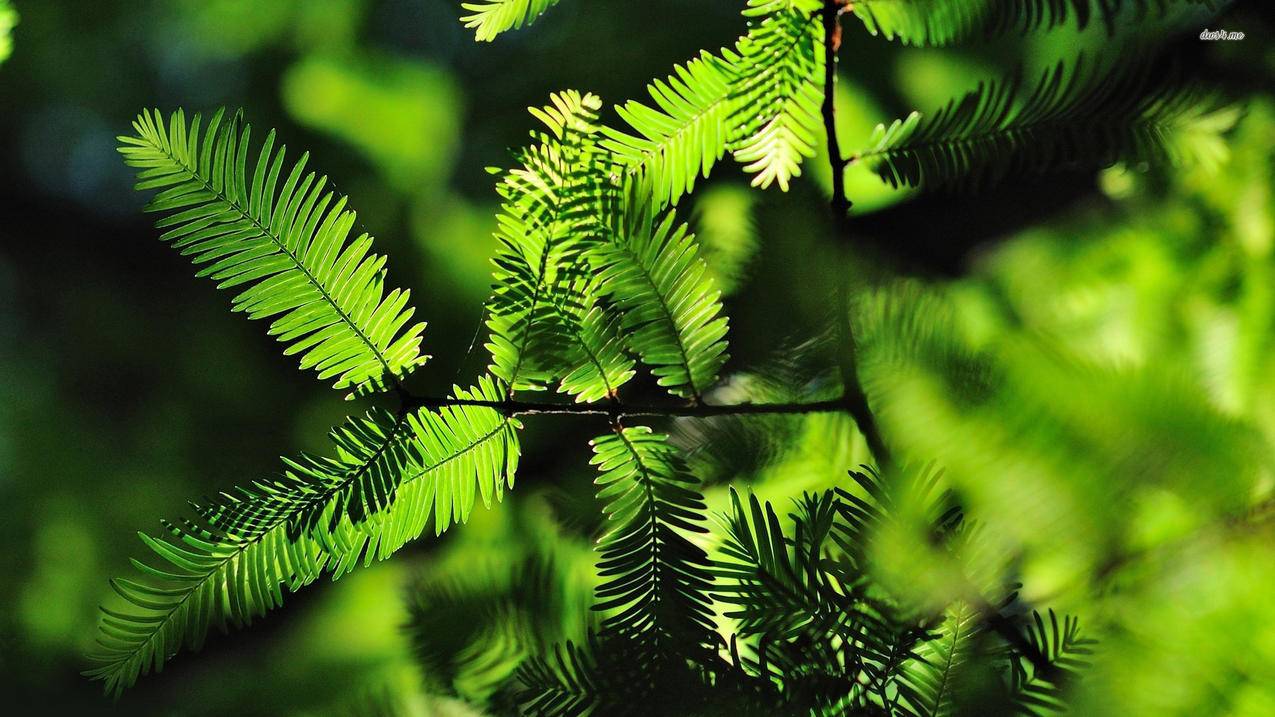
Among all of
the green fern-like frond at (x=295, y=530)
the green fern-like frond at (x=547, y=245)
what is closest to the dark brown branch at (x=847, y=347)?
the green fern-like frond at (x=547, y=245)

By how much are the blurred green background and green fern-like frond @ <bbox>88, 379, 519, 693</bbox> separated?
273 millimetres

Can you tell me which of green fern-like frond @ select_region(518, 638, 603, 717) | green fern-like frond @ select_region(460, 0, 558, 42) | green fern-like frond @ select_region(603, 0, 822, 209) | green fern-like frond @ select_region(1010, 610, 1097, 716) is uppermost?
green fern-like frond @ select_region(460, 0, 558, 42)

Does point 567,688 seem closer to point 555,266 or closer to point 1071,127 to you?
point 555,266

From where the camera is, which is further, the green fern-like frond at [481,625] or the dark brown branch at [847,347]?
the green fern-like frond at [481,625]

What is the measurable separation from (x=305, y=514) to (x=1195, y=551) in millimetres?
602

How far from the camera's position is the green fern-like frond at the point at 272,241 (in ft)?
1.14

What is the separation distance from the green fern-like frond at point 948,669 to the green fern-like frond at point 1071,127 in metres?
0.24

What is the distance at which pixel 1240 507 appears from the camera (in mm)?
519

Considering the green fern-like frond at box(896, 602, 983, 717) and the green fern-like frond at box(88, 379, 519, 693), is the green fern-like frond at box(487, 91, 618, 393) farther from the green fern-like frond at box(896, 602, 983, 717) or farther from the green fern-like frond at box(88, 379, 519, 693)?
the green fern-like frond at box(896, 602, 983, 717)

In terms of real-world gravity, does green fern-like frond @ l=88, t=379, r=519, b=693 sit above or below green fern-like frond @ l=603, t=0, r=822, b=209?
below

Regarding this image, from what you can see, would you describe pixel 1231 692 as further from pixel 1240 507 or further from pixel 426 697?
pixel 426 697

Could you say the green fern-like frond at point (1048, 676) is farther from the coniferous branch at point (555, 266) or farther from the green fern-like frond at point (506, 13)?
the green fern-like frond at point (506, 13)

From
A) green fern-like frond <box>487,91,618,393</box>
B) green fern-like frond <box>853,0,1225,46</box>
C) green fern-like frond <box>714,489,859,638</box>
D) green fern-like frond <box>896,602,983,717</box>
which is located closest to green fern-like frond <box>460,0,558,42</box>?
green fern-like frond <box>487,91,618,393</box>

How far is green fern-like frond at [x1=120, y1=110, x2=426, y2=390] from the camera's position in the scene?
348 millimetres
